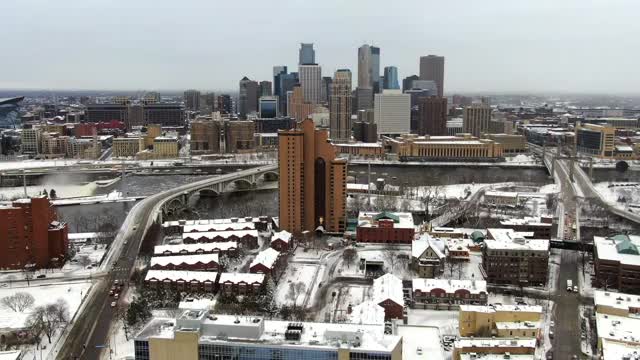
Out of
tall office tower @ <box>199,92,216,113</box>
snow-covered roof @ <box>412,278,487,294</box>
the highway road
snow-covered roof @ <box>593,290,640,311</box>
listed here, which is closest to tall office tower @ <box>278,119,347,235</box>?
the highway road

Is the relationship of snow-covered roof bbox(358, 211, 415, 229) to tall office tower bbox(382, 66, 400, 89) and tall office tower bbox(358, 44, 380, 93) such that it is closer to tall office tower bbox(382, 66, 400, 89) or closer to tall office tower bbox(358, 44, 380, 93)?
tall office tower bbox(358, 44, 380, 93)

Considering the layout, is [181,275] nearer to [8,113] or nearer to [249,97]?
[8,113]

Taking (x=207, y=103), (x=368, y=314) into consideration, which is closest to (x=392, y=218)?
(x=368, y=314)

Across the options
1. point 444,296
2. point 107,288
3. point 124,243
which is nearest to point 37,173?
point 124,243


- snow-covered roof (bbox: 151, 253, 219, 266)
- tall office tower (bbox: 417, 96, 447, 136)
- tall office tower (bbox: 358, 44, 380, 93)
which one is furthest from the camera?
tall office tower (bbox: 358, 44, 380, 93)

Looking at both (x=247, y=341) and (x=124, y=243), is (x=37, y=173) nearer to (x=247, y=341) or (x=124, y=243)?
(x=124, y=243)

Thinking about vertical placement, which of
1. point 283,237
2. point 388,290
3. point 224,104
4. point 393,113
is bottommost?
point 283,237
